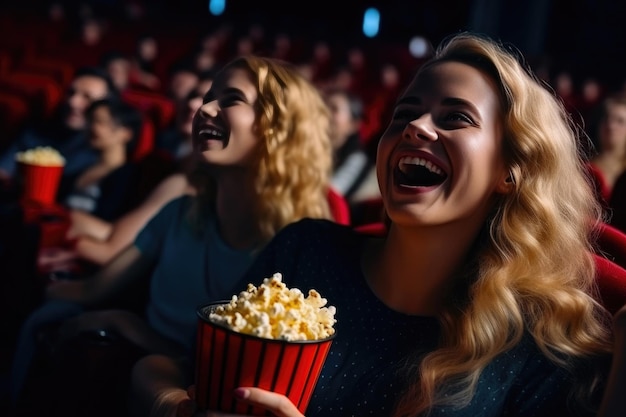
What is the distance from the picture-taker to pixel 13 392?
56.1 inches

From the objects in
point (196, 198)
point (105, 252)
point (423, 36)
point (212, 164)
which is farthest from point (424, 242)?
point (423, 36)

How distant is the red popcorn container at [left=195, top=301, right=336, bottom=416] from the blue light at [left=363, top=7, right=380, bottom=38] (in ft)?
34.4

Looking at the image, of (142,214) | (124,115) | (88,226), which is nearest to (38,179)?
(88,226)

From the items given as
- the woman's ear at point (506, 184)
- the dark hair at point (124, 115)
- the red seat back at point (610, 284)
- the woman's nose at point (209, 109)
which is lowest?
the dark hair at point (124, 115)

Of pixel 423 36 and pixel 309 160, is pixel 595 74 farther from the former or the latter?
pixel 309 160

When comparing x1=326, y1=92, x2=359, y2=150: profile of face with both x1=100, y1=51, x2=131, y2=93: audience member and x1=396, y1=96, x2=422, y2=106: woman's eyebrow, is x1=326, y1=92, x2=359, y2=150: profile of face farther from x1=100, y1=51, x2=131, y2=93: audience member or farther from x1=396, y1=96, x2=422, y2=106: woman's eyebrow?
x1=396, y1=96, x2=422, y2=106: woman's eyebrow

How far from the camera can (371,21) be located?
1115cm

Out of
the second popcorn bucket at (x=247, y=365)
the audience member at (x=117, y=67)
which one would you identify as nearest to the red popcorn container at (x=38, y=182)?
the second popcorn bucket at (x=247, y=365)

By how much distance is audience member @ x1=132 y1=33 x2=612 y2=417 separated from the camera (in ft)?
2.68

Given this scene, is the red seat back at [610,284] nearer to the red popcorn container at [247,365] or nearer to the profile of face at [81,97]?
the red popcorn container at [247,365]

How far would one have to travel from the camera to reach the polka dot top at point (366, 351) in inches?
32.1

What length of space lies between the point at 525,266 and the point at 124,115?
1870 mm

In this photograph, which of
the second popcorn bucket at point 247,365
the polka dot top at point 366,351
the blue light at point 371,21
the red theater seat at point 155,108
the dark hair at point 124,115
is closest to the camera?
the second popcorn bucket at point 247,365

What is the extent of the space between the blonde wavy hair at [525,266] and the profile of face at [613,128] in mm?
1595
